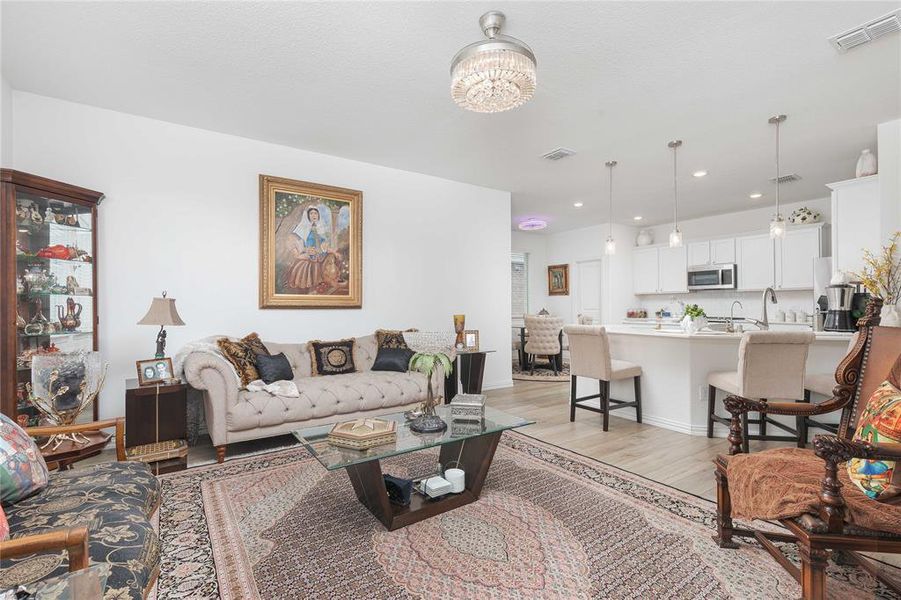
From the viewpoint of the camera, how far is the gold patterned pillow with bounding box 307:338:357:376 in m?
4.00

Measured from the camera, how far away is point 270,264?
162 inches

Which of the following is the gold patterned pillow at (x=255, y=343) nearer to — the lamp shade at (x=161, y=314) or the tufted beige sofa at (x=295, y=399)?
the tufted beige sofa at (x=295, y=399)

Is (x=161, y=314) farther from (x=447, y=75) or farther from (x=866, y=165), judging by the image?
(x=866, y=165)

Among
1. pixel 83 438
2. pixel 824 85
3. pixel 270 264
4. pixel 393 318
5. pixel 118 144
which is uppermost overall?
pixel 824 85

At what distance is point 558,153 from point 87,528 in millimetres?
4432

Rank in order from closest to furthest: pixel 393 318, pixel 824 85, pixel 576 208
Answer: pixel 824 85, pixel 393 318, pixel 576 208

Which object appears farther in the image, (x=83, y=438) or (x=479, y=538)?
(x=83, y=438)

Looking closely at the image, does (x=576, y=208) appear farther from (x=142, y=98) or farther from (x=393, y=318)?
(x=142, y=98)

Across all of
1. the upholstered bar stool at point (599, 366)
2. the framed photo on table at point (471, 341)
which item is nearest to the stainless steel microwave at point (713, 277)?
the upholstered bar stool at point (599, 366)

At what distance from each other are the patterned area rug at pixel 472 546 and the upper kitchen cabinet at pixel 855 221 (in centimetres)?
318

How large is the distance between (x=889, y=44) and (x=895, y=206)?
1.67m

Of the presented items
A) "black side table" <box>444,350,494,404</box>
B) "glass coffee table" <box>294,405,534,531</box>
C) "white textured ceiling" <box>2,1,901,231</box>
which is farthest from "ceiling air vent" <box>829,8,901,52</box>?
"black side table" <box>444,350,494,404</box>

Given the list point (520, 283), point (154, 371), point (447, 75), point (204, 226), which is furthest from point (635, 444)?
point (520, 283)

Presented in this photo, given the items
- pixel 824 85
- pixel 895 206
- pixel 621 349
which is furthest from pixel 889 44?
pixel 621 349
